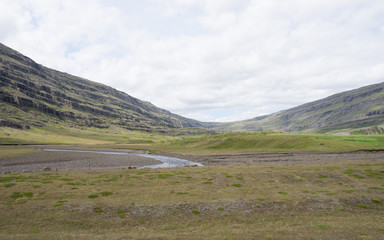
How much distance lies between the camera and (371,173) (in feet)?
153

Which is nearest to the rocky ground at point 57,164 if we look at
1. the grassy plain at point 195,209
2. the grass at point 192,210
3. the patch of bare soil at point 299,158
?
the patch of bare soil at point 299,158

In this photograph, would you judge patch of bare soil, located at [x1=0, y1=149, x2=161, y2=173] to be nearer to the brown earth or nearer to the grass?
the brown earth

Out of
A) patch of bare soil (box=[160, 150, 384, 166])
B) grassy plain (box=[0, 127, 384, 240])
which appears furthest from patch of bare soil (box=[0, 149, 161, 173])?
grassy plain (box=[0, 127, 384, 240])

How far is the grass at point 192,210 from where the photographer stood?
65.4ft

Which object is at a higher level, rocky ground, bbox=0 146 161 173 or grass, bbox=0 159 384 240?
rocky ground, bbox=0 146 161 173

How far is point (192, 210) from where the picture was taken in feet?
85.3

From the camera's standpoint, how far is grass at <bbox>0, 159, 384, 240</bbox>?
19.9 metres

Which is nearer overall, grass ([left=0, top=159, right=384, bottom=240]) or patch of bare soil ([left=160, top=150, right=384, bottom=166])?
grass ([left=0, top=159, right=384, bottom=240])

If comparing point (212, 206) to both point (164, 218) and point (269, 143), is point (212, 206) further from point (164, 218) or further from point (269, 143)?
point (269, 143)

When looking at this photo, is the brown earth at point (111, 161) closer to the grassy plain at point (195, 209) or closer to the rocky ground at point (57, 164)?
the rocky ground at point (57, 164)

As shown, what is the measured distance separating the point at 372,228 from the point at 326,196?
412 inches

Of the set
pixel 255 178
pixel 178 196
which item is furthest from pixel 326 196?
pixel 178 196

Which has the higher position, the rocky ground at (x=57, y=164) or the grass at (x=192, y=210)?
the rocky ground at (x=57, y=164)

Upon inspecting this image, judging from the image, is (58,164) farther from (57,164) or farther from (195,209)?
(195,209)
